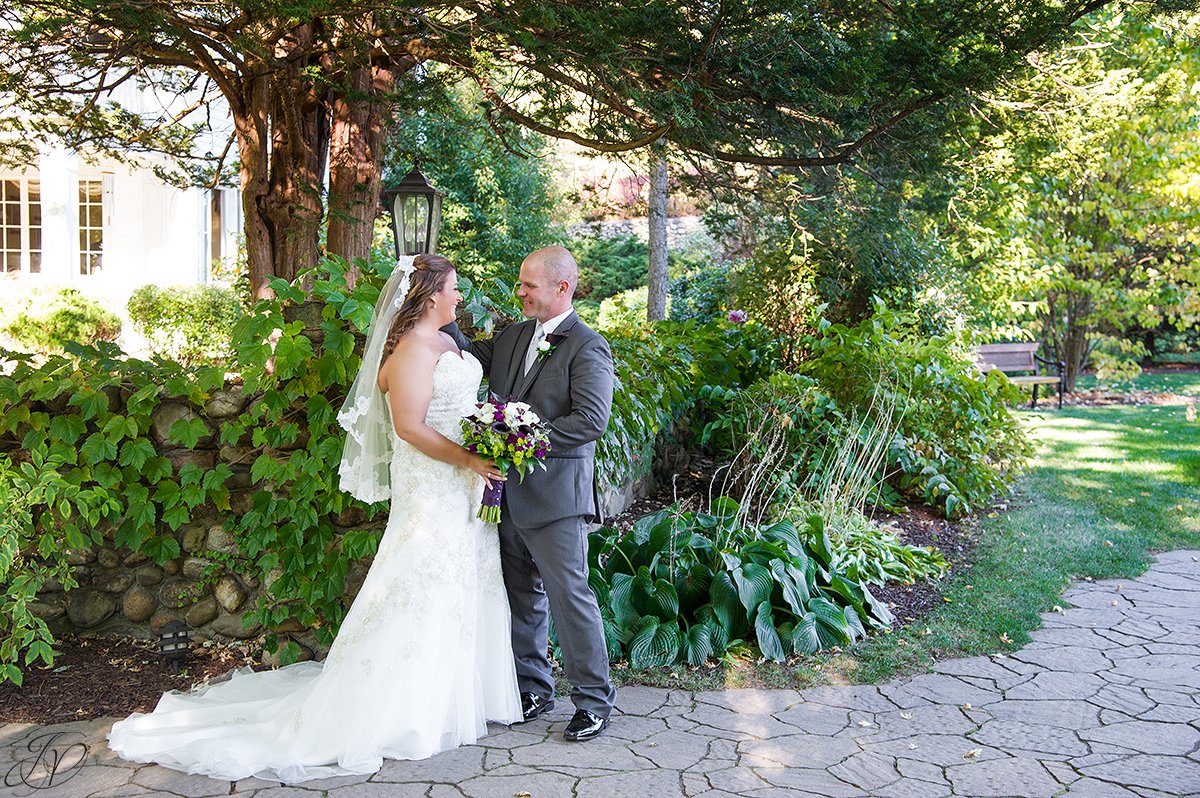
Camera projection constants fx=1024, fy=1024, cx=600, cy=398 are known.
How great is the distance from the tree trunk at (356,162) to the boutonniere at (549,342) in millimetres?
2710

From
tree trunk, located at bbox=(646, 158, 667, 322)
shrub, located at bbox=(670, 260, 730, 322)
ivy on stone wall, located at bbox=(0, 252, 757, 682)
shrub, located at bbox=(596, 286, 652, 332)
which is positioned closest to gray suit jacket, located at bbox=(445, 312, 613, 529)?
ivy on stone wall, located at bbox=(0, 252, 757, 682)

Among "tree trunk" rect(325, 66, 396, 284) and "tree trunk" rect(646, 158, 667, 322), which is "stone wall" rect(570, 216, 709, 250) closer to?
"tree trunk" rect(646, 158, 667, 322)

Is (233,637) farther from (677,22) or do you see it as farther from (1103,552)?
(1103,552)

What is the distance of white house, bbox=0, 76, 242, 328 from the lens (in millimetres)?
16125

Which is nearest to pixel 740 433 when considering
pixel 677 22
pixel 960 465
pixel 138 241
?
pixel 960 465

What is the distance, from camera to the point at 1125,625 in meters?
5.83

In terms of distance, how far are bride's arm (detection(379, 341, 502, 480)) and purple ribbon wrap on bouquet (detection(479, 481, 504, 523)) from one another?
0.05 metres

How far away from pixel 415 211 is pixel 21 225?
1306 centimetres

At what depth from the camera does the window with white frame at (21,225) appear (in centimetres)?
1641

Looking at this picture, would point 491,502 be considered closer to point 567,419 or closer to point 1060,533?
point 567,419

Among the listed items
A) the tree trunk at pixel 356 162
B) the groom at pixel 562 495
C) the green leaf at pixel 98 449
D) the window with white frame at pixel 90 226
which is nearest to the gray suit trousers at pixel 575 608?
the groom at pixel 562 495

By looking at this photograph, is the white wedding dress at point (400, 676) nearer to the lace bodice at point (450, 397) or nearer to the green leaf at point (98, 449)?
the lace bodice at point (450, 397)

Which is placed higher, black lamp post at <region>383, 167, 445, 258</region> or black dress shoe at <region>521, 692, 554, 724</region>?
black lamp post at <region>383, 167, 445, 258</region>

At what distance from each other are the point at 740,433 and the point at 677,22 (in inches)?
160
